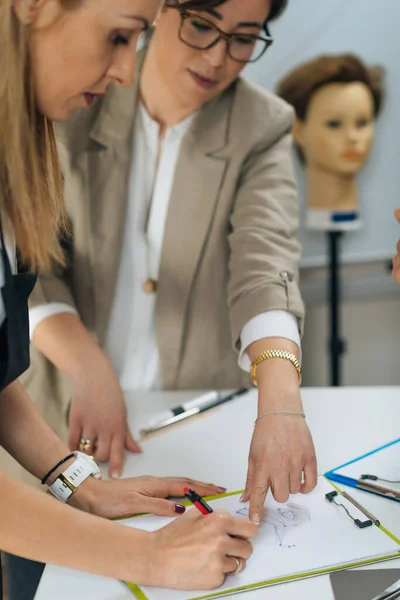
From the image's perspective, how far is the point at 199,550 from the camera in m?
0.69

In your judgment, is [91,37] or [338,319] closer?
[91,37]

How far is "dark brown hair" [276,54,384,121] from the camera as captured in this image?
81.6 inches

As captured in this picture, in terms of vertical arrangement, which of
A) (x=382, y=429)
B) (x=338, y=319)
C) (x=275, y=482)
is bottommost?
(x=338, y=319)

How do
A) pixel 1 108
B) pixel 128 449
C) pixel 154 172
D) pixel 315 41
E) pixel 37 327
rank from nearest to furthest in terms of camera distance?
pixel 1 108, pixel 128 449, pixel 37 327, pixel 154 172, pixel 315 41

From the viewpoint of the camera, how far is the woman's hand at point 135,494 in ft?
2.73

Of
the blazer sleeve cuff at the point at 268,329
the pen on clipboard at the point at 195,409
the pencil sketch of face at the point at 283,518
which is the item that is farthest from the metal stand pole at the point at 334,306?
the pencil sketch of face at the point at 283,518

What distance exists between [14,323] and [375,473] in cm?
51

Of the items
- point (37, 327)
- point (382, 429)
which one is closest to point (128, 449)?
point (37, 327)

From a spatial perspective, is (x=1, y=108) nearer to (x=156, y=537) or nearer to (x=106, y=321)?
(x=156, y=537)

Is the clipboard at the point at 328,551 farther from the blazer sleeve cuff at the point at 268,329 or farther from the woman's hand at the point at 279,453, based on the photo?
the blazer sleeve cuff at the point at 268,329

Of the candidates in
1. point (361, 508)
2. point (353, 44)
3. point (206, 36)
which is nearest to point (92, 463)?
point (361, 508)

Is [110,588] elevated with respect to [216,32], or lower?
lower

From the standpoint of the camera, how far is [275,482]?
82 cm

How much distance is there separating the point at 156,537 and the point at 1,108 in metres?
0.45
